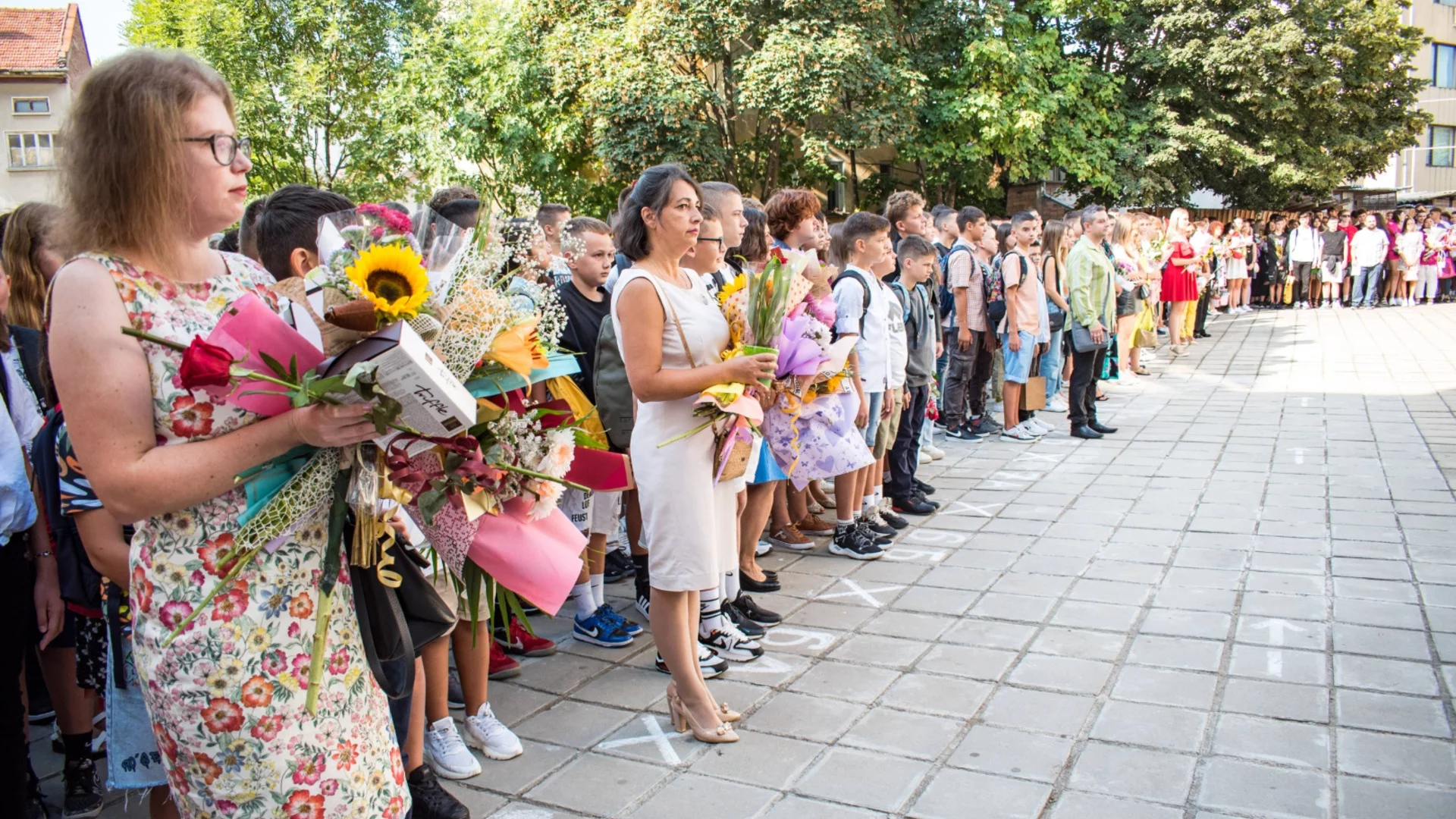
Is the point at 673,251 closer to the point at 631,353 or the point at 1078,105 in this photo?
the point at 631,353

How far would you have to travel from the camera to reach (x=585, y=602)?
4801mm

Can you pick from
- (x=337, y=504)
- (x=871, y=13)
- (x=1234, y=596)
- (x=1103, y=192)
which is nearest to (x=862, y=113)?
(x=871, y=13)

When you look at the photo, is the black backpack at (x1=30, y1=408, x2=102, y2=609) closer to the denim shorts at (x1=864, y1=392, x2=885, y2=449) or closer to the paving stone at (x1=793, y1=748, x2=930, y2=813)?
the paving stone at (x1=793, y1=748, x2=930, y2=813)

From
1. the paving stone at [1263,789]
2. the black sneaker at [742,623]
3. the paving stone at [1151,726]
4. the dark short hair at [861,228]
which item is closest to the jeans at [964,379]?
the dark short hair at [861,228]

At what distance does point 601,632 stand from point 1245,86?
27263 mm

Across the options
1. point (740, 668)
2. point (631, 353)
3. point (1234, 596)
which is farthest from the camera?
point (1234, 596)

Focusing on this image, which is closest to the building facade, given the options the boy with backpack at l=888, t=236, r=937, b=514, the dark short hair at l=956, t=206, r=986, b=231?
the dark short hair at l=956, t=206, r=986, b=231

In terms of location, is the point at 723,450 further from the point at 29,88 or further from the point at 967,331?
the point at 29,88

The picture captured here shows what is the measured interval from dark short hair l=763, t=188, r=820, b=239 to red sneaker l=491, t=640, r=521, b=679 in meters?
3.01

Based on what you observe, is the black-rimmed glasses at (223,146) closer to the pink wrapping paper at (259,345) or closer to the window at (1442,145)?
the pink wrapping paper at (259,345)

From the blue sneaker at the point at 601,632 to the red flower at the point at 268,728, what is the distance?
9.58 ft

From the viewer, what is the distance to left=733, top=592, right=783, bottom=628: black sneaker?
493 centimetres

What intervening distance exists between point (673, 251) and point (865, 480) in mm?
3178

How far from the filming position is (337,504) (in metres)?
1.93
